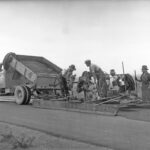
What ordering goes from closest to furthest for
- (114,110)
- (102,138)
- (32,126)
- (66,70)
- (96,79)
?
(102,138)
(32,126)
(114,110)
(96,79)
(66,70)

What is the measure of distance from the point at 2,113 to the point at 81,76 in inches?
121

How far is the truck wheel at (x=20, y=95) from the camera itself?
41.9 ft

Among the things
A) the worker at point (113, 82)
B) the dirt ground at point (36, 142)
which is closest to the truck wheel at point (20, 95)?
the worker at point (113, 82)

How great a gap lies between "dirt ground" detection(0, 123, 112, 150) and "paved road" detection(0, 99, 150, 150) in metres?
0.32

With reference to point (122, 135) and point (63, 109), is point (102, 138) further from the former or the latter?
point (63, 109)

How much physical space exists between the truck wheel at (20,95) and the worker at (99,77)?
126 inches

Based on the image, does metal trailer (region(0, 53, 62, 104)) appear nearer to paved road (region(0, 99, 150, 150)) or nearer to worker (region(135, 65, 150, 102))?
paved road (region(0, 99, 150, 150))

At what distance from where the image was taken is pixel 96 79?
434 inches

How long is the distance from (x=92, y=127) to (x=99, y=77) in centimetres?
367

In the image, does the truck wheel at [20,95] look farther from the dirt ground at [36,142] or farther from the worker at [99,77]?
the dirt ground at [36,142]

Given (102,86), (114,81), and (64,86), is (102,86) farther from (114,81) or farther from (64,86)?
(64,86)

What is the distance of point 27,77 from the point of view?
13.2 m

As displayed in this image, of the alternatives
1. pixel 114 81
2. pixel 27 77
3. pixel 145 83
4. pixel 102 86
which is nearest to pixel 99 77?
pixel 102 86

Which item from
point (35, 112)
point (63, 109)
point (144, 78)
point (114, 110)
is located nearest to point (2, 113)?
point (35, 112)
